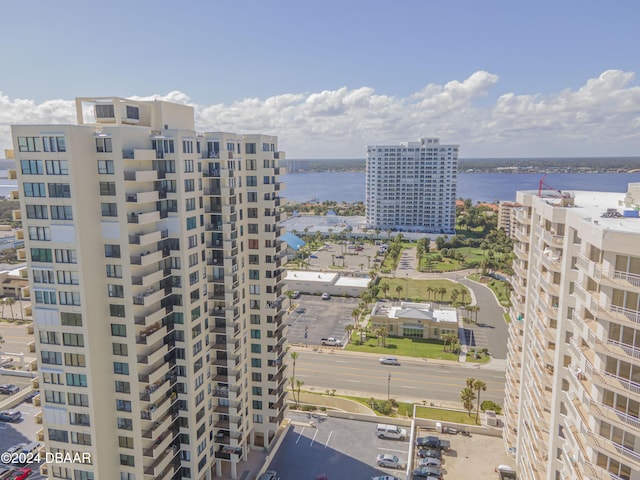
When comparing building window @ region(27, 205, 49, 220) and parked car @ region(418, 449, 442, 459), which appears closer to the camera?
building window @ region(27, 205, 49, 220)

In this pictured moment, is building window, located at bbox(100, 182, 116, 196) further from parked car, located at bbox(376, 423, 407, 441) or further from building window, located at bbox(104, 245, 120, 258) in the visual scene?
parked car, located at bbox(376, 423, 407, 441)

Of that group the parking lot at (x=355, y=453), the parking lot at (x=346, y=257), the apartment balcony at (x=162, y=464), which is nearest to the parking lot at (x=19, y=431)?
the apartment balcony at (x=162, y=464)

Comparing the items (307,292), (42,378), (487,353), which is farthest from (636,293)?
(307,292)

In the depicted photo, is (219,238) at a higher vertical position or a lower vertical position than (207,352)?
higher

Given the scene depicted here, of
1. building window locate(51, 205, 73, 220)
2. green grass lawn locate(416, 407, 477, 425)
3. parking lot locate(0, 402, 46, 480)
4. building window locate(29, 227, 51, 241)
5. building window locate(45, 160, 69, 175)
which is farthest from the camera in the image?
green grass lawn locate(416, 407, 477, 425)

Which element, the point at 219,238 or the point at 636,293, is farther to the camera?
the point at 219,238

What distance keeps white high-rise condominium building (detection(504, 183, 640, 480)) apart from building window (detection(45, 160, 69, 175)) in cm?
3159

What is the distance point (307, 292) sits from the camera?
108 metres

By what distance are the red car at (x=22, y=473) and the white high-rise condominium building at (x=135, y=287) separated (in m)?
14.1

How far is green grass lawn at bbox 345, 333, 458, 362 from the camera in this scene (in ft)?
246

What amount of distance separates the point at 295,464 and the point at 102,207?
3127 centimetres

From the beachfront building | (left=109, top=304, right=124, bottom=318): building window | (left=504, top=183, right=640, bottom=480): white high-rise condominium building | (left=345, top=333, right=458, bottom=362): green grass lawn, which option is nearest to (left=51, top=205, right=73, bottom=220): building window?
(left=109, top=304, right=124, bottom=318): building window

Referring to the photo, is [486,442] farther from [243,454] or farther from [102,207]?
[102,207]

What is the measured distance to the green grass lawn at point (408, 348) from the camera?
74875 mm
